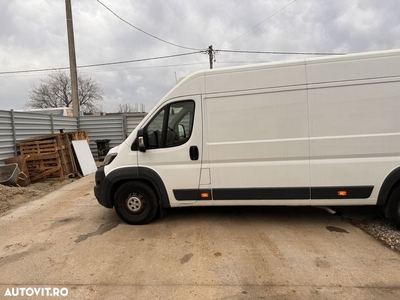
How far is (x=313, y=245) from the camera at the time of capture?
147 inches

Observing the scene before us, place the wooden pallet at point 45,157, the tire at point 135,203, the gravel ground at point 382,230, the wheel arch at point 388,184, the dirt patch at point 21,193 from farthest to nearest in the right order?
the wooden pallet at point 45,157 → the dirt patch at point 21,193 → the tire at point 135,203 → the wheel arch at point 388,184 → the gravel ground at point 382,230

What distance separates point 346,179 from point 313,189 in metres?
0.49

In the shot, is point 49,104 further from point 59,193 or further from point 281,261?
point 281,261

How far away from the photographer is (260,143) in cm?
415

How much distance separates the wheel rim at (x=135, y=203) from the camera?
182 inches

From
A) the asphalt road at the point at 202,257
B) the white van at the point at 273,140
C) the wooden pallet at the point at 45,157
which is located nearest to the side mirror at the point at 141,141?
the white van at the point at 273,140

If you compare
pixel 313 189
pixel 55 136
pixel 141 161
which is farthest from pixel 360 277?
pixel 55 136

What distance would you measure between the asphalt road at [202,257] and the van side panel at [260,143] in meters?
0.65

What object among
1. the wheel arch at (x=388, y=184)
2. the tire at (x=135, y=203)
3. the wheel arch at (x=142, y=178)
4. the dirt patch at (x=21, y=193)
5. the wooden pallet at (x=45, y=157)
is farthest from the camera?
the wooden pallet at (x=45, y=157)

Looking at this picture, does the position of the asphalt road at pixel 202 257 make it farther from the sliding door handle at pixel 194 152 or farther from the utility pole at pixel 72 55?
the utility pole at pixel 72 55

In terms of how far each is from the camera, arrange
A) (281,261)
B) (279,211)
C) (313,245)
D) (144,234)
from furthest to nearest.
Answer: (279,211), (144,234), (313,245), (281,261)

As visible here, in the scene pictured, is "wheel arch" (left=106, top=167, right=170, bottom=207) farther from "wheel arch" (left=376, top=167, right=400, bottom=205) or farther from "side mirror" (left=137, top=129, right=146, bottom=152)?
"wheel arch" (left=376, top=167, right=400, bottom=205)

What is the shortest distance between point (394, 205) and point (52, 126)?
11882 millimetres

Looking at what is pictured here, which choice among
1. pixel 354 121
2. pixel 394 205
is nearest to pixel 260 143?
pixel 354 121
